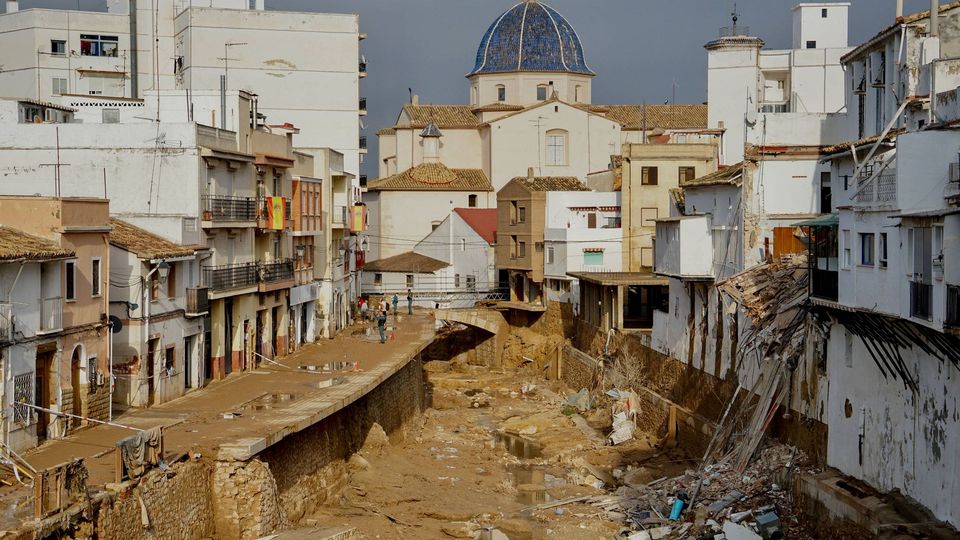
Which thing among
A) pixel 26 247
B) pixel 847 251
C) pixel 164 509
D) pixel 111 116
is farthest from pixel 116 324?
Result: pixel 847 251

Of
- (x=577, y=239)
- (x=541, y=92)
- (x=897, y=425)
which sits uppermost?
(x=541, y=92)

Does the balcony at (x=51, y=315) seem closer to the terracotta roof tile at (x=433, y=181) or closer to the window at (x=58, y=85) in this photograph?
the window at (x=58, y=85)

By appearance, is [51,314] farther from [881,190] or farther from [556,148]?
[556,148]

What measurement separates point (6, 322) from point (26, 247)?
2.12m

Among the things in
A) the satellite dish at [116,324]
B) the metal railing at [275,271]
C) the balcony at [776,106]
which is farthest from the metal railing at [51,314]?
the balcony at [776,106]

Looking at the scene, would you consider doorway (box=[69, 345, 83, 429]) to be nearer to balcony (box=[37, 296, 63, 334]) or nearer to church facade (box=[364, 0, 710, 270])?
balcony (box=[37, 296, 63, 334])

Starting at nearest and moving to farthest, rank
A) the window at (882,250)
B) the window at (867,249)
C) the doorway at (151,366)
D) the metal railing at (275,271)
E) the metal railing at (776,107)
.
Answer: the window at (882,250) < the window at (867,249) < the doorway at (151,366) < the metal railing at (275,271) < the metal railing at (776,107)

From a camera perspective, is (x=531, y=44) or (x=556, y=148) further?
(x=531, y=44)

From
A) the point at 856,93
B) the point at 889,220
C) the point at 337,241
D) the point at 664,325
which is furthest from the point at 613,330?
the point at 889,220

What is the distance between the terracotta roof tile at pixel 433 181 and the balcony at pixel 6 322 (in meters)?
60.3

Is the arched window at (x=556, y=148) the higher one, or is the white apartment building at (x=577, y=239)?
the arched window at (x=556, y=148)

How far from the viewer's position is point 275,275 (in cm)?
4772

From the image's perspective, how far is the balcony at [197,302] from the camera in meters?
38.8

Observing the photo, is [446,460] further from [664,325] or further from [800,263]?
[800,263]
